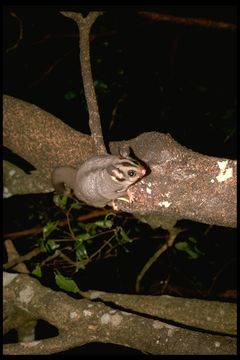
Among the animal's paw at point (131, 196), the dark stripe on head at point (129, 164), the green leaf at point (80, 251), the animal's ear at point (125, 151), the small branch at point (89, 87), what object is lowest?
the green leaf at point (80, 251)

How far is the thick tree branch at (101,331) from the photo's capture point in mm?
2266

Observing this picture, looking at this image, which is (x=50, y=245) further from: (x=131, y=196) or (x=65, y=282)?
(x=131, y=196)

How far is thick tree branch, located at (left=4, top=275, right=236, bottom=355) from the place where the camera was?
2.27 m

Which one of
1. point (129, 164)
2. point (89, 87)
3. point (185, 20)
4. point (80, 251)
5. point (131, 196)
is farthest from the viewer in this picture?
point (185, 20)

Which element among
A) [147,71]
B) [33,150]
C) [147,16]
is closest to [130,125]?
[147,71]

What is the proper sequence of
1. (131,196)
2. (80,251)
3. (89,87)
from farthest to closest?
(80,251) < (89,87) < (131,196)

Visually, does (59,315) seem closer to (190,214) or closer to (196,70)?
(190,214)

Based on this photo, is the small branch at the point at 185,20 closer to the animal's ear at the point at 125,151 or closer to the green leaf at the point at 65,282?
the animal's ear at the point at 125,151

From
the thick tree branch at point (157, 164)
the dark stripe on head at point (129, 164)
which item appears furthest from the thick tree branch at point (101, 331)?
the dark stripe on head at point (129, 164)

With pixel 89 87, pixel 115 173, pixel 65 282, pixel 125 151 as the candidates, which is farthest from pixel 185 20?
pixel 65 282

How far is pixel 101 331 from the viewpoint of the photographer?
252 centimetres

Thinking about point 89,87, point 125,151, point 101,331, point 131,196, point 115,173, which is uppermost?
point 89,87

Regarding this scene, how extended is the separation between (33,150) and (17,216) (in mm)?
2627

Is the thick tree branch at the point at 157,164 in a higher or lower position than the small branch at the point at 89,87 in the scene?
lower
